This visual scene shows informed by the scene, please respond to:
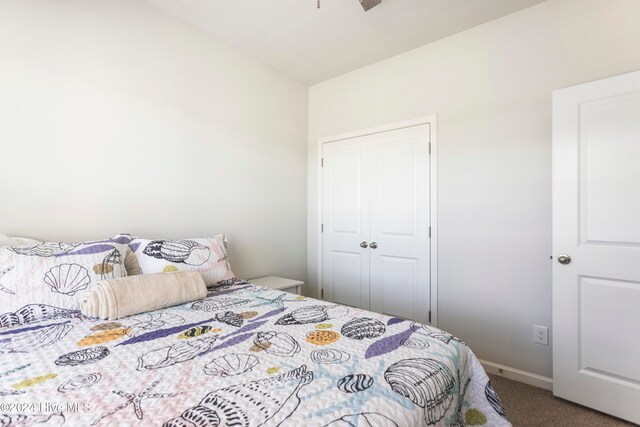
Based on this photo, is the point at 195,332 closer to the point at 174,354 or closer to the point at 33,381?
the point at 174,354

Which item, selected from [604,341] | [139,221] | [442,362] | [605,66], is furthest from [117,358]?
[605,66]

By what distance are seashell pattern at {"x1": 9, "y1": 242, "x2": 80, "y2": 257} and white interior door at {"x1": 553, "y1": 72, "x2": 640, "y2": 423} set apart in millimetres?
2722

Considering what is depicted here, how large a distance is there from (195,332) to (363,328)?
2.25ft

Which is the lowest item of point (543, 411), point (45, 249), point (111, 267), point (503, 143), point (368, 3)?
point (543, 411)

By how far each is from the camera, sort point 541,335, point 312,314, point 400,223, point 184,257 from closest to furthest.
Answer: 1. point 312,314
2. point 184,257
3. point 541,335
4. point 400,223

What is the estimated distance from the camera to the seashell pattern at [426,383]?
2.75 feet

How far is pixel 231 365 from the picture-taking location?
0.95m

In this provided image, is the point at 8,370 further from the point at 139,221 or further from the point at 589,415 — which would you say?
the point at 589,415

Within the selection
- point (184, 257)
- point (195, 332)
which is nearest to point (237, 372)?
point (195, 332)

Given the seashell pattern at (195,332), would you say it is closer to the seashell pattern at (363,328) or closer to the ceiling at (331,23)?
the seashell pattern at (363,328)

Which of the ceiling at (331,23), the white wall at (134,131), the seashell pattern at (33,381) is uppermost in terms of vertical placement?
the ceiling at (331,23)

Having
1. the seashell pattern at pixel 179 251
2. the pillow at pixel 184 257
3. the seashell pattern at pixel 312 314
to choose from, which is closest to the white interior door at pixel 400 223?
the seashell pattern at pixel 312 314

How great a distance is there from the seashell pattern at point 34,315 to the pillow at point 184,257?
424 millimetres

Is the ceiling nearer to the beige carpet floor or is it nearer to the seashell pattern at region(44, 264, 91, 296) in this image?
the seashell pattern at region(44, 264, 91, 296)
